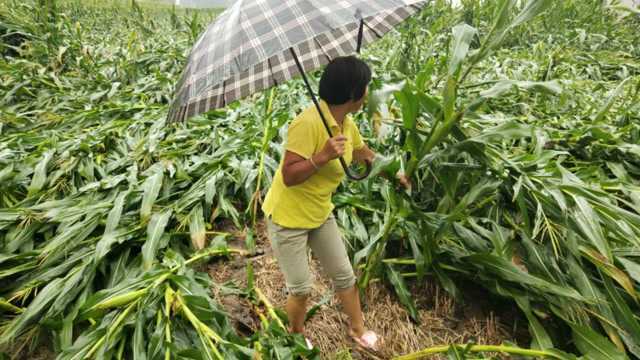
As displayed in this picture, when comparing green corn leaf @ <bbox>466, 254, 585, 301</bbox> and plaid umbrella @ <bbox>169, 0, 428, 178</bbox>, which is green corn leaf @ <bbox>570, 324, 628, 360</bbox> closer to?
green corn leaf @ <bbox>466, 254, 585, 301</bbox>

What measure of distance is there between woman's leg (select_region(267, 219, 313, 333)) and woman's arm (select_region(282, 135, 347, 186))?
0.23 metres

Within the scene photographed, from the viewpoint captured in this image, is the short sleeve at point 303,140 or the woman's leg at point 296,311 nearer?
the short sleeve at point 303,140

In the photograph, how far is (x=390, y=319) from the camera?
1729mm

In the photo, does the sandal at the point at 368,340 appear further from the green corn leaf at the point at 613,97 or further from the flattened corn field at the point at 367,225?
the green corn leaf at the point at 613,97

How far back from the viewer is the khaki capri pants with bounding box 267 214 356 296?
4.65ft

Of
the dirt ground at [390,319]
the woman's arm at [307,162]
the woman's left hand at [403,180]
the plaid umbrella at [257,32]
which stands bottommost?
the dirt ground at [390,319]

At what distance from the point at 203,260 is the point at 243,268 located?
220 millimetres

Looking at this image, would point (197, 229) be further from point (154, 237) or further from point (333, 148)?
point (333, 148)

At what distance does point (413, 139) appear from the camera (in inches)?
59.0

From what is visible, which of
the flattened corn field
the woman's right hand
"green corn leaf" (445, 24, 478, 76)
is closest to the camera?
the woman's right hand

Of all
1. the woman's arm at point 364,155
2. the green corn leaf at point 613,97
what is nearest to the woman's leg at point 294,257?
the woman's arm at point 364,155

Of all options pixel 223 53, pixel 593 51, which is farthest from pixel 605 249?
pixel 593 51

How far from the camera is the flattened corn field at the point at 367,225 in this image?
1.40 meters

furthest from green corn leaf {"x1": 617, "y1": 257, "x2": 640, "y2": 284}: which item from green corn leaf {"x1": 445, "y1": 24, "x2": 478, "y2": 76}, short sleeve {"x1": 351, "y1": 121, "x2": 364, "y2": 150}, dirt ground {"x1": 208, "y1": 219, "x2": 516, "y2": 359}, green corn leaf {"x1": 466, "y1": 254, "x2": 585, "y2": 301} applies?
short sleeve {"x1": 351, "y1": 121, "x2": 364, "y2": 150}
